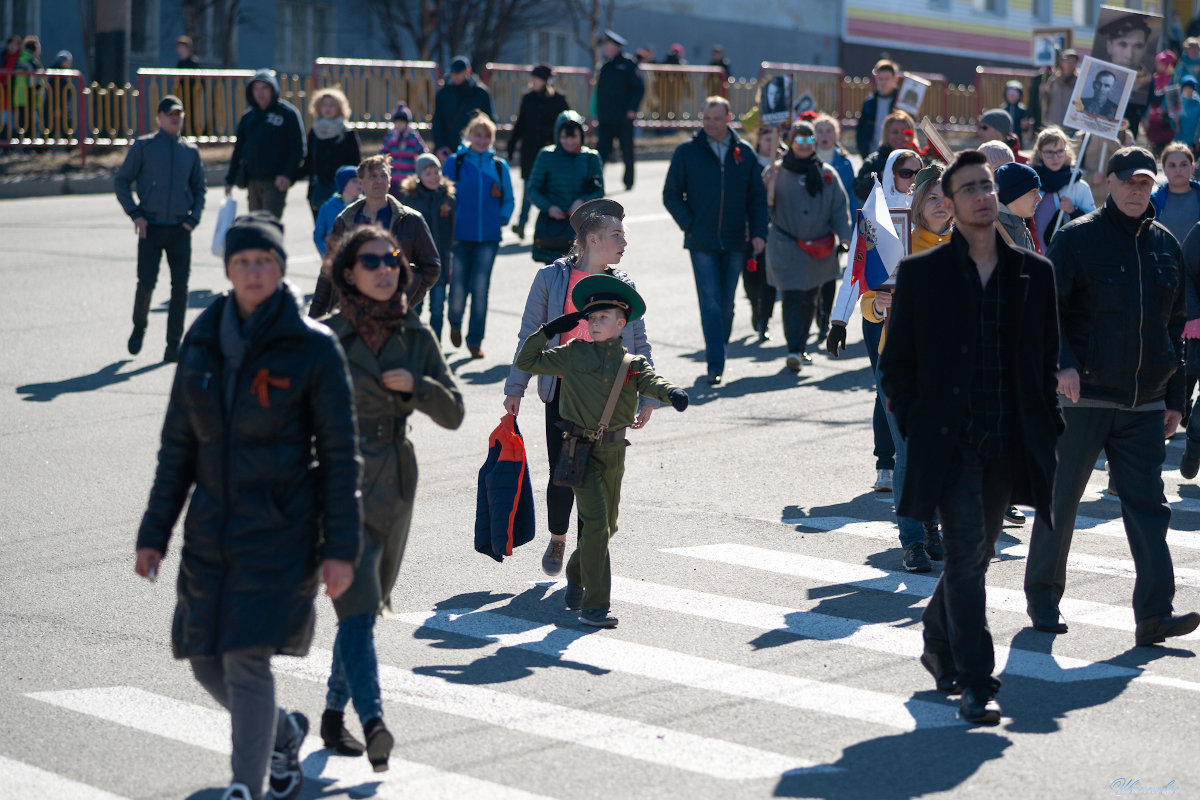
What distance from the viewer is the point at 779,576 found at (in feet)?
27.0

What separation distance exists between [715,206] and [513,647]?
708cm

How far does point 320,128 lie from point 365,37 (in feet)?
69.0

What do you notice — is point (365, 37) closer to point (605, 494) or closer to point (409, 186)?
point (409, 186)

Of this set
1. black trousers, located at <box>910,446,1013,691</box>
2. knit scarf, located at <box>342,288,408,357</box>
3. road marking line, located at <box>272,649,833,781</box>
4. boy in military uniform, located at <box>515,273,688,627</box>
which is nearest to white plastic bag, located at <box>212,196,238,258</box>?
boy in military uniform, located at <box>515,273,688,627</box>

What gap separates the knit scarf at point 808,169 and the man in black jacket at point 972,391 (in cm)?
802

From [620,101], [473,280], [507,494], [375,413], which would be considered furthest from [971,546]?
[620,101]

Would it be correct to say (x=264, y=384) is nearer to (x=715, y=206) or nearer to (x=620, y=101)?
(x=715, y=206)

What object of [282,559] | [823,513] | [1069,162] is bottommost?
[823,513]

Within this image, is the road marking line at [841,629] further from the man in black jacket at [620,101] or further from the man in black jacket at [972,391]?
the man in black jacket at [620,101]

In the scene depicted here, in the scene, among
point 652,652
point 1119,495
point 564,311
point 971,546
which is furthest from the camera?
point 564,311

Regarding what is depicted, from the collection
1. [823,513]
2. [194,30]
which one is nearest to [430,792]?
[823,513]

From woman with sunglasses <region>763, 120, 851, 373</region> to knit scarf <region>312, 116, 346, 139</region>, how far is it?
505cm

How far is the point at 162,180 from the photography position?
13805mm

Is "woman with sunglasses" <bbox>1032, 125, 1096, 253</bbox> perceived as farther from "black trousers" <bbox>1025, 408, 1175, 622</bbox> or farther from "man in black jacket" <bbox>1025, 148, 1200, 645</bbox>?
"black trousers" <bbox>1025, 408, 1175, 622</bbox>
